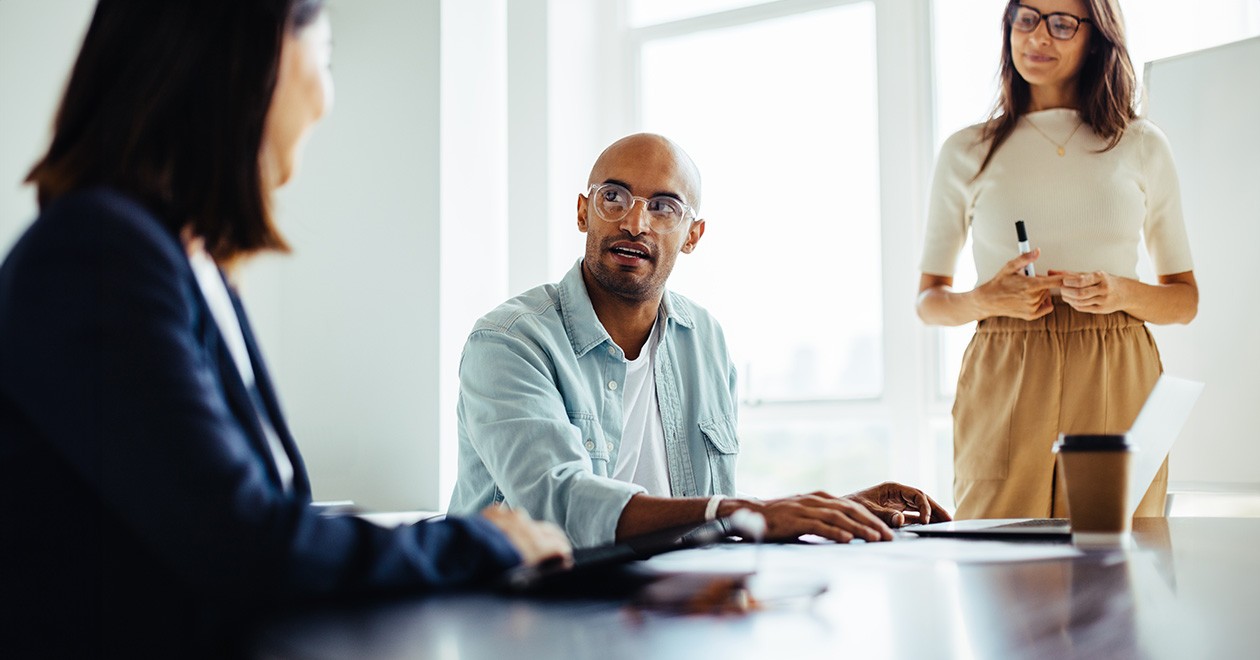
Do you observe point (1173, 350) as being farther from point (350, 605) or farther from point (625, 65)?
point (350, 605)

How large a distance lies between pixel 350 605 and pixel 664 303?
134cm

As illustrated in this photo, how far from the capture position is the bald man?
1.33 m

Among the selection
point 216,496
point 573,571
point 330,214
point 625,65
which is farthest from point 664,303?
point 625,65

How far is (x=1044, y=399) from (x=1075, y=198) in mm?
429

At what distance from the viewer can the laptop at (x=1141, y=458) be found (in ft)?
4.07

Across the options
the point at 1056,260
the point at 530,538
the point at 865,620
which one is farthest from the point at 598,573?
the point at 1056,260

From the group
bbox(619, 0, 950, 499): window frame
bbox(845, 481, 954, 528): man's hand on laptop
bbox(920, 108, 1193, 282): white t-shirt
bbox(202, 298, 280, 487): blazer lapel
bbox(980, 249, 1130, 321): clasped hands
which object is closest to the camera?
bbox(202, 298, 280, 487): blazer lapel

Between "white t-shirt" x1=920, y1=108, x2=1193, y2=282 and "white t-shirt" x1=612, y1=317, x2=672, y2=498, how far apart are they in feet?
3.04

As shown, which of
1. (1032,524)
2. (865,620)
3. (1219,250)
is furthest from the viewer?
(1219,250)

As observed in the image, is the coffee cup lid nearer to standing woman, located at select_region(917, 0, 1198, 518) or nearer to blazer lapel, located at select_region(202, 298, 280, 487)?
blazer lapel, located at select_region(202, 298, 280, 487)

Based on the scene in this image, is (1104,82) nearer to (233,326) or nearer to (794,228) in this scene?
(794,228)

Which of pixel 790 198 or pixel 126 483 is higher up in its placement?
pixel 790 198

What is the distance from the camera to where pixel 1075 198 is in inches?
91.7

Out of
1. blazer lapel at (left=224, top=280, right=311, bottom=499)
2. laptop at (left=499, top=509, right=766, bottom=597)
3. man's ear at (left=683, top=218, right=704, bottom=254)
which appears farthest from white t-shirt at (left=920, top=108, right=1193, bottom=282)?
blazer lapel at (left=224, top=280, right=311, bottom=499)
